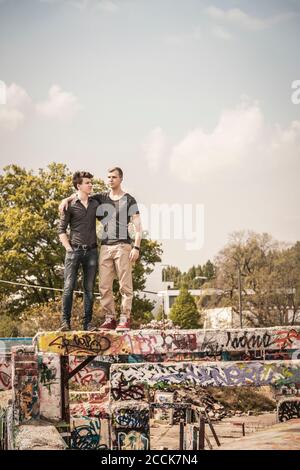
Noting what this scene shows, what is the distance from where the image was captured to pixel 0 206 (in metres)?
45.1

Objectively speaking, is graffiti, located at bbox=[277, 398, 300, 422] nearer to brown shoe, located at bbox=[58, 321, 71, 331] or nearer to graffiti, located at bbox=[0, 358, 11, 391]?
brown shoe, located at bbox=[58, 321, 71, 331]

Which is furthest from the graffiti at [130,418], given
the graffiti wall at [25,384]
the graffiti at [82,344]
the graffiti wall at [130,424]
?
the graffiti wall at [25,384]

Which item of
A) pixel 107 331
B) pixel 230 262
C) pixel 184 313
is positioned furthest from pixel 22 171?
pixel 107 331

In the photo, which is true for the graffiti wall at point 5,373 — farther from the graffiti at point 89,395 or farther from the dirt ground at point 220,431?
the dirt ground at point 220,431

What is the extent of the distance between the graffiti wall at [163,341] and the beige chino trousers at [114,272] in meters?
0.41

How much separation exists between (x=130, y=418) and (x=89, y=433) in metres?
1.77

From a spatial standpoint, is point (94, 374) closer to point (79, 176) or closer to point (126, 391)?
point (126, 391)

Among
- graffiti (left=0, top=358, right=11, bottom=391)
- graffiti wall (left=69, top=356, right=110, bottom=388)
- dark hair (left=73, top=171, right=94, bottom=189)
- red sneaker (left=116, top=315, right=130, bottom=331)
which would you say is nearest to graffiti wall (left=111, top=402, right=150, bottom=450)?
red sneaker (left=116, top=315, right=130, bottom=331)

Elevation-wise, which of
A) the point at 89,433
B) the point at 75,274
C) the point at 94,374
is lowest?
the point at 89,433

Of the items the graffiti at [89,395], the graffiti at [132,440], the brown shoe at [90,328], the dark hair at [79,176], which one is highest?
the dark hair at [79,176]

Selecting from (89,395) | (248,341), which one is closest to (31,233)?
(89,395)

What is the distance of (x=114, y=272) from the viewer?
10625mm

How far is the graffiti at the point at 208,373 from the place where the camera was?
10.4 metres

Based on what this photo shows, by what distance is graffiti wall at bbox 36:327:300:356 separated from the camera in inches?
401
